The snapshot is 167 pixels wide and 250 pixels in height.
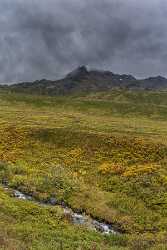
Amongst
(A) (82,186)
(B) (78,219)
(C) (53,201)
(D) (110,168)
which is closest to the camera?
(B) (78,219)

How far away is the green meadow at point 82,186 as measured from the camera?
29344 mm

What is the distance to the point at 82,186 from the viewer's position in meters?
44.6

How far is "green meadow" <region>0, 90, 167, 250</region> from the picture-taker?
29.3 meters

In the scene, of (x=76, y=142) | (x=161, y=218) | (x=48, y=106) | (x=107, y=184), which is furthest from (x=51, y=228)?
(x=48, y=106)

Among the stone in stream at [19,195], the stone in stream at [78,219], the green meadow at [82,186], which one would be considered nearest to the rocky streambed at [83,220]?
the stone in stream at [78,219]

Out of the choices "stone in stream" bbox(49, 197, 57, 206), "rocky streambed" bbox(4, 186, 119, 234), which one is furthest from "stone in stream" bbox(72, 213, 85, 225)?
"stone in stream" bbox(49, 197, 57, 206)

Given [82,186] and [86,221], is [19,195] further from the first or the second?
[86,221]

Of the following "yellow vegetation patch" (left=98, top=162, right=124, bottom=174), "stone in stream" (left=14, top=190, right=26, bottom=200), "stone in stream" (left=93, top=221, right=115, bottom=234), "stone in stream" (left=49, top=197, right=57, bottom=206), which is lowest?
"stone in stream" (left=93, top=221, right=115, bottom=234)

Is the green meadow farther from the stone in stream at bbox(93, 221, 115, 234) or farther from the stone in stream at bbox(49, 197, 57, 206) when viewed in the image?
the stone in stream at bbox(93, 221, 115, 234)

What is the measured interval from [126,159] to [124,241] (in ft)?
89.7

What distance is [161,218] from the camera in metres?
38.7

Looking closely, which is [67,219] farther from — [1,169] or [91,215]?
[1,169]

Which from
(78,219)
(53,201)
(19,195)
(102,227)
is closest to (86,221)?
(78,219)

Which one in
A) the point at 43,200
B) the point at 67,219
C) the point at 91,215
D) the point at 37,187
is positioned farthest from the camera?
the point at 37,187
